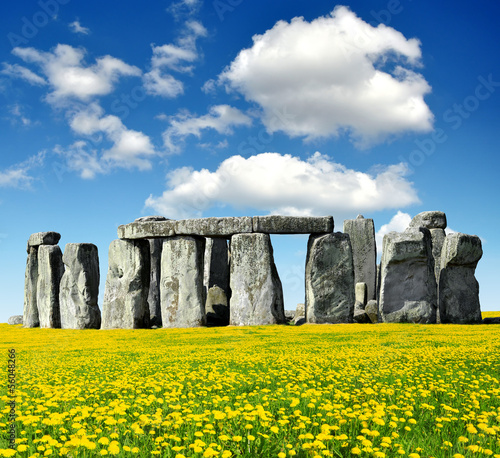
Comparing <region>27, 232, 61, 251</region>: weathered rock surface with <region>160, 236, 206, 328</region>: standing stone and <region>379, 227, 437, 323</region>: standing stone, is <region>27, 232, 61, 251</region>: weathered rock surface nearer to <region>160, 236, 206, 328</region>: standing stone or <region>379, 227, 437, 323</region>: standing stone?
<region>160, 236, 206, 328</region>: standing stone

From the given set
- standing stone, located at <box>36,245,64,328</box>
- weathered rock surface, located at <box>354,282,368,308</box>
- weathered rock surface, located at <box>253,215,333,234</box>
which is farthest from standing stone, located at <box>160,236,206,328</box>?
weathered rock surface, located at <box>354,282,368,308</box>

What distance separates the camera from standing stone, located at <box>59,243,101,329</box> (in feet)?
77.3

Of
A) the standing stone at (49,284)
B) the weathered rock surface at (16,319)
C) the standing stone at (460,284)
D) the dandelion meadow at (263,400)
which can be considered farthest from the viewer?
the weathered rock surface at (16,319)

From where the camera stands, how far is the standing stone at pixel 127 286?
74.8 feet

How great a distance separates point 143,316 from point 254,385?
1682 cm

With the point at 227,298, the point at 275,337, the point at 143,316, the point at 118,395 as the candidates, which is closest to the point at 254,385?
the point at 118,395

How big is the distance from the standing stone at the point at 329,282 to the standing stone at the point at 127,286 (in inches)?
282

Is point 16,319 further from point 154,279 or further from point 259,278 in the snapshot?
point 259,278

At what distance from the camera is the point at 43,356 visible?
12086 mm

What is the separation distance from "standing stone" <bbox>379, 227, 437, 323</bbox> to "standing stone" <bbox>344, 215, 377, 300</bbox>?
6.62 metres

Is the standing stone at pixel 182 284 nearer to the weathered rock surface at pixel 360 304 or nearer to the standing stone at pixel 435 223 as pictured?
the weathered rock surface at pixel 360 304

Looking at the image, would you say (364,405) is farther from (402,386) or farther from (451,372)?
(451,372)

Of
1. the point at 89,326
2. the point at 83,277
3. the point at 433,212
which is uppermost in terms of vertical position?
the point at 433,212

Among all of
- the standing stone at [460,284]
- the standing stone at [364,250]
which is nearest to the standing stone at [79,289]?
the standing stone at [364,250]
